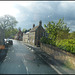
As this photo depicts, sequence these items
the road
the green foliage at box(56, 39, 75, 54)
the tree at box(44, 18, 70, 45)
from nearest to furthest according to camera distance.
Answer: the road < the green foliage at box(56, 39, 75, 54) < the tree at box(44, 18, 70, 45)

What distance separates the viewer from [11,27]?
5584cm

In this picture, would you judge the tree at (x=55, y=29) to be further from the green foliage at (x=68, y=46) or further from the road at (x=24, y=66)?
the road at (x=24, y=66)

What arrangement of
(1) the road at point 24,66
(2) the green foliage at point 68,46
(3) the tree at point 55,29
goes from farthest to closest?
(3) the tree at point 55,29
(2) the green foliage at point 68,46
(1) the road at point 24,66

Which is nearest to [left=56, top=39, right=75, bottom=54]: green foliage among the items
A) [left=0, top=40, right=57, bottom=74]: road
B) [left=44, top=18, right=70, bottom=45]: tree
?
[left=0, top=40, right=57, bottom=74]: road

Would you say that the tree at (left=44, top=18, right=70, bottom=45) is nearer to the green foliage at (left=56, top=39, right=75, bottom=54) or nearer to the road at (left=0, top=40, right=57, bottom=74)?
the green foliage at (left=56, top=39, right=75, bottom=54)

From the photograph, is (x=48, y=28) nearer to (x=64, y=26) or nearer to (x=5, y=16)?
(x=64, y=26)

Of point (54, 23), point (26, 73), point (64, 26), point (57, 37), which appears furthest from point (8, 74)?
point (64, 26)

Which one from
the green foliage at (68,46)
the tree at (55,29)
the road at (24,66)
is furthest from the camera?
the tree at (55,29)

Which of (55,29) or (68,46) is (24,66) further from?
(55,29)

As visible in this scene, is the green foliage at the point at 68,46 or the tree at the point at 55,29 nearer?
the green foliage at the point at 68,46

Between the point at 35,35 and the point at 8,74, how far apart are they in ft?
111

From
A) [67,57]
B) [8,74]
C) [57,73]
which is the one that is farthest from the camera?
[67,57]

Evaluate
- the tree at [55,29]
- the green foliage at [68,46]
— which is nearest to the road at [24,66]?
the green foliage at [68,46]

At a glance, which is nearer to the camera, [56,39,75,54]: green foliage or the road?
the road
